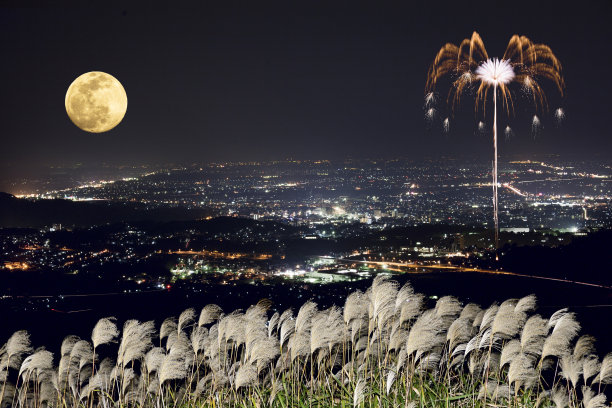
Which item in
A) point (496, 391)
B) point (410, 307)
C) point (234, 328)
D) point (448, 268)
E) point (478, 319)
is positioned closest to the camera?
point (496, 391)

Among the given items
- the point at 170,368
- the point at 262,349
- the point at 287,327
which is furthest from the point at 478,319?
the point at 170,368

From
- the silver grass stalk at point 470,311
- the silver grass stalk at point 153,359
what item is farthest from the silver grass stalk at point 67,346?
the silver grass stalk at point 470,311

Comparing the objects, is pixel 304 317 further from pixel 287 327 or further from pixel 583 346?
pixel 583 346

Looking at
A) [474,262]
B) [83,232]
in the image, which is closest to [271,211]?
[83,232]

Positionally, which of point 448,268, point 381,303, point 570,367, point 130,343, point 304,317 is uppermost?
point 381,303

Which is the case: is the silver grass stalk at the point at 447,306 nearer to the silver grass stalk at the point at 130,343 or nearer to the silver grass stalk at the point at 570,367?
the silver grass stalk at the point at 570,367

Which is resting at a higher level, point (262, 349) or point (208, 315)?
point (208, 315)

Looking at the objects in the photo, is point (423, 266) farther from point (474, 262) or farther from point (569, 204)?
point (569, 204)
